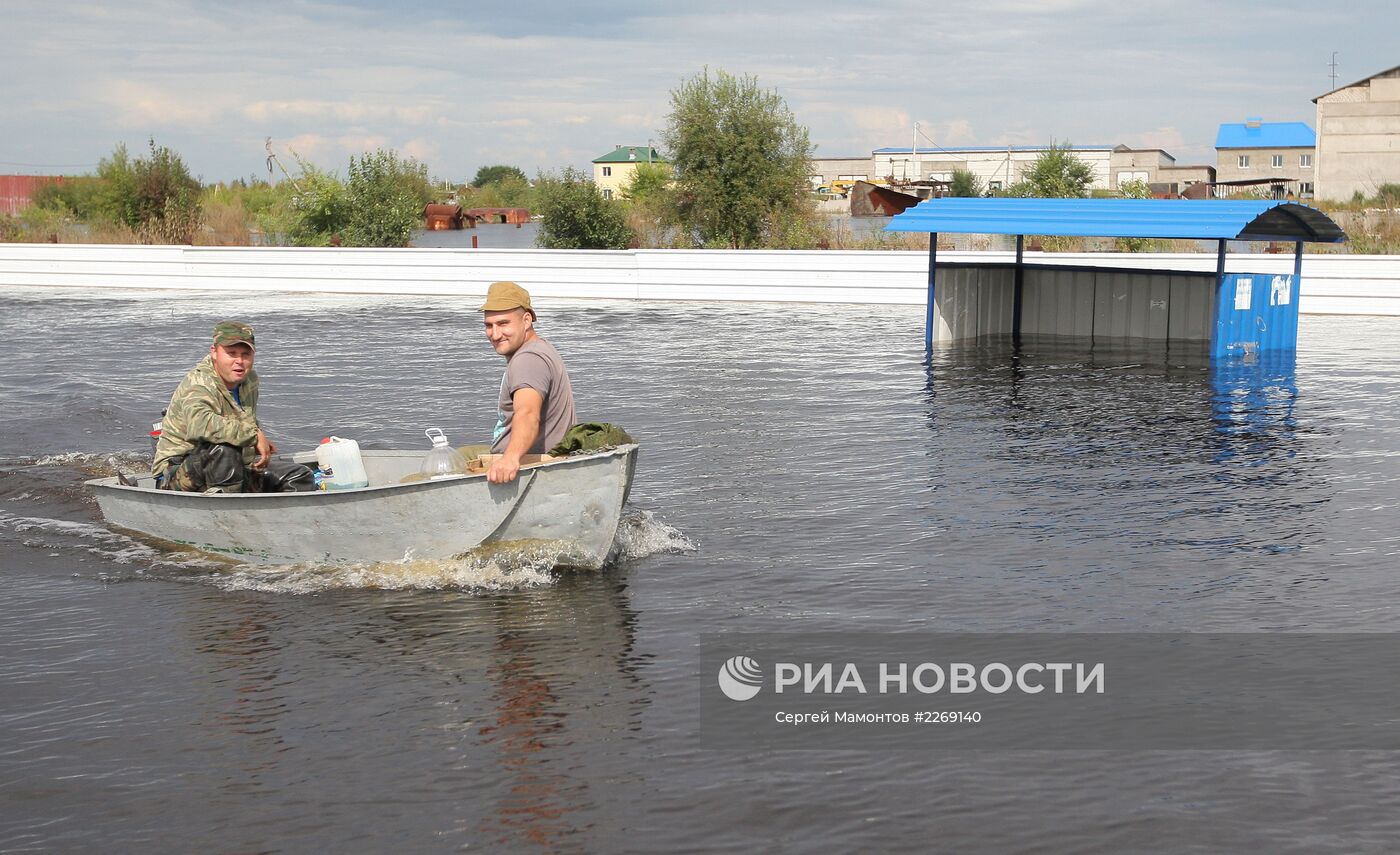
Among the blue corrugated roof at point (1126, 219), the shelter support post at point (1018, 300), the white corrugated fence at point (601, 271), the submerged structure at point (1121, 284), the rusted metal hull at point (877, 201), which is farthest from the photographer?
the rusted metal hull at point (877, 201)

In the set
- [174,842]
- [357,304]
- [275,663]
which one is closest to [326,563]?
[275,663]

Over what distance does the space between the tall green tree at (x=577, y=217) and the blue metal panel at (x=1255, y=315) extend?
77.3ft

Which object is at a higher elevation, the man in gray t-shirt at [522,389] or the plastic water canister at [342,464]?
the man in gray t-shirt at [522,389]

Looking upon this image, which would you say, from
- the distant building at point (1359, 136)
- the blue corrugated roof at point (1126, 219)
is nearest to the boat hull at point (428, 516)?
the blue corrugated roof at point (1126, 219)

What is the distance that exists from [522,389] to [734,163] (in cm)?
3392

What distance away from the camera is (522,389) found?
888cm

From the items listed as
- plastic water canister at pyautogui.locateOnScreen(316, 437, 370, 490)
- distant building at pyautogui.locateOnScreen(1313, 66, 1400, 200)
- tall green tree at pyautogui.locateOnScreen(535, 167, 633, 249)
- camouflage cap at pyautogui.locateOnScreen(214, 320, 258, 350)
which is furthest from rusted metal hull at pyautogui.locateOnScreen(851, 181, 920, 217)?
camouflage cap at pyautogui.locateOnScreen(214, 320, 258, 350)

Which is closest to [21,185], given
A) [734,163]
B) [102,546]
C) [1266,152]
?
[734,163]

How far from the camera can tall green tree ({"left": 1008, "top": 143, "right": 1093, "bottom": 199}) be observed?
194ft

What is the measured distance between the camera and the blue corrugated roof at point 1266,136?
129500mm

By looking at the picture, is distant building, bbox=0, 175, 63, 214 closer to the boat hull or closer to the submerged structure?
the submerged structure

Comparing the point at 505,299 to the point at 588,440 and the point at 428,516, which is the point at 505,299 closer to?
the point at 588,440

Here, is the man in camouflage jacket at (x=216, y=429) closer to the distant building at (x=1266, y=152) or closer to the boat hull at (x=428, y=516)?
the boat hull at (x=428, y=516)

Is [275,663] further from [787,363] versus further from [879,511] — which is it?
[787,363]
